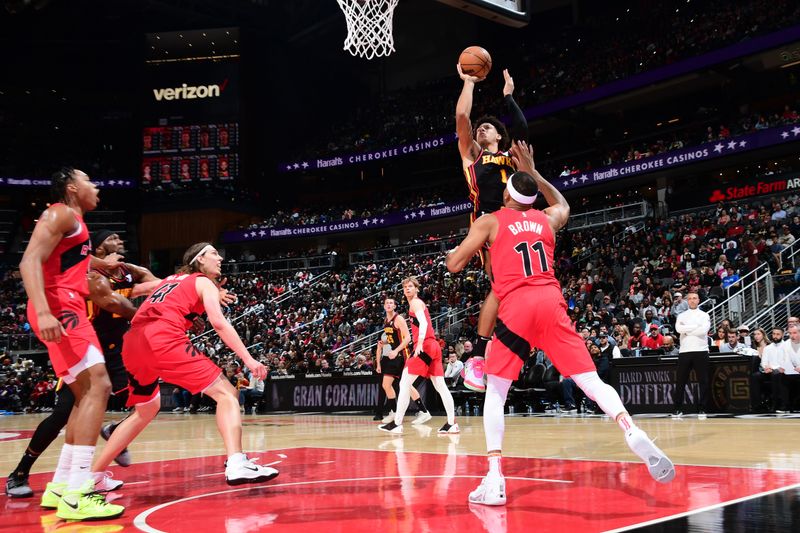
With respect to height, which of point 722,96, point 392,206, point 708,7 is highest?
point 708,7

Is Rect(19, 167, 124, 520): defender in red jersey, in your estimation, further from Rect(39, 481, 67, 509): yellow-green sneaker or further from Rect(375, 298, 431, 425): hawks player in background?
Rect(375, 298, 431, 425): hawks player in background

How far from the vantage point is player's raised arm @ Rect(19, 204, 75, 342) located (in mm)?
4242

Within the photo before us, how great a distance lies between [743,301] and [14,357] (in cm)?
2808

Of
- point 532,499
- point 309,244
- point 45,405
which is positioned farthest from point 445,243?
point 532,499

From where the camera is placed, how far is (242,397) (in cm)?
2080

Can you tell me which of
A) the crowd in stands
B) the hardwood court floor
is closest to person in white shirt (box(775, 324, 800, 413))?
the hardwood court floor

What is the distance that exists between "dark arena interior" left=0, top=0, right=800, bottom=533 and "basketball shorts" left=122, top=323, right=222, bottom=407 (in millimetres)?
29

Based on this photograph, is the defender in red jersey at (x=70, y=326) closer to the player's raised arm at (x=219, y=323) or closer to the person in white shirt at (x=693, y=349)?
the player's raised arm at (x=219, y=323)

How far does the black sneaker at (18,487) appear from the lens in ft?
17.6

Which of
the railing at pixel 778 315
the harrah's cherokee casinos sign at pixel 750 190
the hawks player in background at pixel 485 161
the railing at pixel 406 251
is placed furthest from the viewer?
the railing at pixel 406 251

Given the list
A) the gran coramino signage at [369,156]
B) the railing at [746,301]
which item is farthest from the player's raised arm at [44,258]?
the gran coramino signage at [369,156]

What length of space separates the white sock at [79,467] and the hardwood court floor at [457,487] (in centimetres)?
26

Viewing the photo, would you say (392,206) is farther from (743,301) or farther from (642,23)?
(743,301)

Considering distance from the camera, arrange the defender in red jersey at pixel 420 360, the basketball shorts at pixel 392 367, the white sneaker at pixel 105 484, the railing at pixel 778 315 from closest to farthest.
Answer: the white sneaker at pixel 105 484 → the defender in red jersey at pixel 420 360 → the basketball shorts at pixel 392 367 → the railing at pixel 778 315
